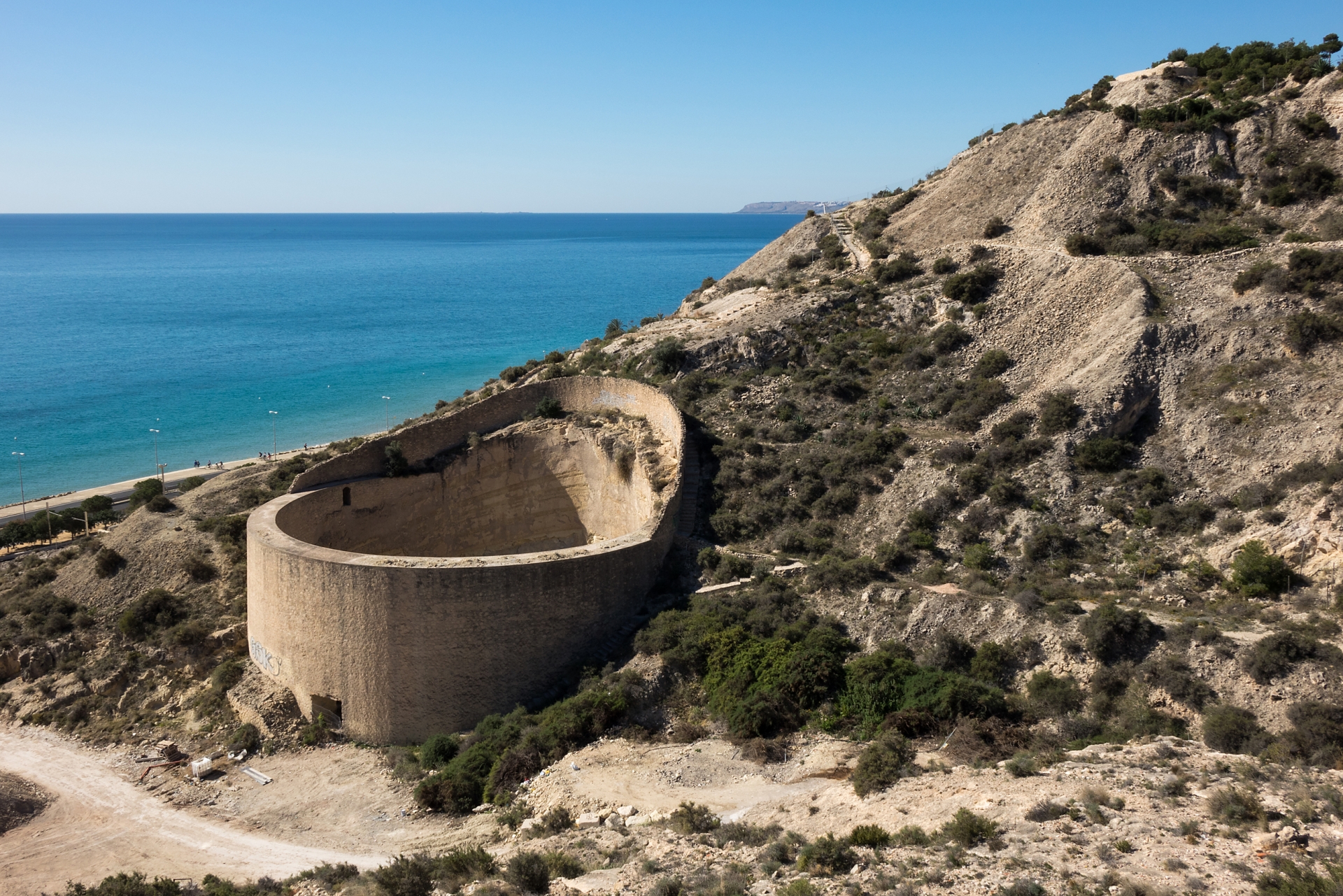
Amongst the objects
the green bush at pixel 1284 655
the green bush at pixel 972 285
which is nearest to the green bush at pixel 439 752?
the green bush at pixel 1284 655

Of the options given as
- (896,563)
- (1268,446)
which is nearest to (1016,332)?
(1268,446)

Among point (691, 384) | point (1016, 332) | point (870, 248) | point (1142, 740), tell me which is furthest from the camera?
point (870, 248)

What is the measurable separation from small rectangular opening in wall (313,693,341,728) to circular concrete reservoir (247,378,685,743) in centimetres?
5

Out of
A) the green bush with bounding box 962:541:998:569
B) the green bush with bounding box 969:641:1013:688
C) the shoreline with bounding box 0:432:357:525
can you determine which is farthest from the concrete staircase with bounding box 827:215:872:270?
the shoreline with bounding box 0:432:357:525

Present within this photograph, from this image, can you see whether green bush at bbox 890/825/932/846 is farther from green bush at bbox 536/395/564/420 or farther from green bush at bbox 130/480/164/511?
green bush at bbox 130/480/164/511

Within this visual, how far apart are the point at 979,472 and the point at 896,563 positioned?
352 centimetres

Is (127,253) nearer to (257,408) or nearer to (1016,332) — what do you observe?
(257,408)

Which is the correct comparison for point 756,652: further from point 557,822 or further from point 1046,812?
point 1046,812

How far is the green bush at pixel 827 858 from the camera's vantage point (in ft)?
40.8

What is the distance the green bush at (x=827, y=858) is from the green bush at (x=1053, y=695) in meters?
6.23

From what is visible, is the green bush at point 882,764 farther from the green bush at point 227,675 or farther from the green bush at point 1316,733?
the green bush at point 227,675

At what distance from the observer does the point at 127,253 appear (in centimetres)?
19975

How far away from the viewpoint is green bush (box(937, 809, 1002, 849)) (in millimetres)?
12562

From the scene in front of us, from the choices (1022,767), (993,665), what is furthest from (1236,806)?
(993,665)
